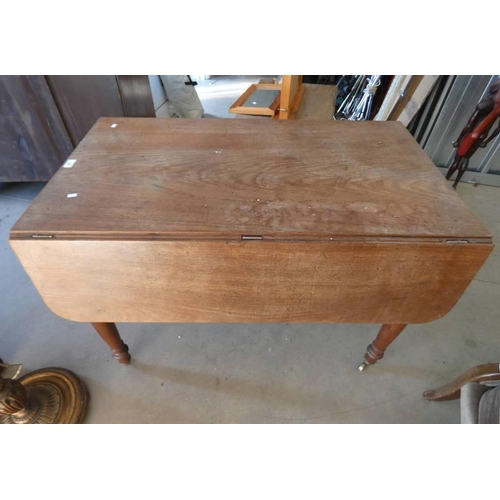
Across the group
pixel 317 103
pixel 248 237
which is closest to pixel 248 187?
pixel 248 237

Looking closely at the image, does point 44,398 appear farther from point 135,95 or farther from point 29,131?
point 135,95

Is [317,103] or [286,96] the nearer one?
[286,96]

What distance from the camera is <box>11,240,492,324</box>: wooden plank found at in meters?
0.78

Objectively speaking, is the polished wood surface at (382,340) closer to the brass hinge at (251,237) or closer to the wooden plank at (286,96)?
the brass hinge at (251,237)

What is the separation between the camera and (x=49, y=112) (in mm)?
1628

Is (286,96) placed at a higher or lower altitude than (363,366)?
higher

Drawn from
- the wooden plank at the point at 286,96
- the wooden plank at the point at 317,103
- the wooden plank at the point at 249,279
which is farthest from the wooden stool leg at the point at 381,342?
the wooden plank at the point at 317,103

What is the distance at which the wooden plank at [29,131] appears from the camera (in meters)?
1.54

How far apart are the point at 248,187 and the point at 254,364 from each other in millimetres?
765

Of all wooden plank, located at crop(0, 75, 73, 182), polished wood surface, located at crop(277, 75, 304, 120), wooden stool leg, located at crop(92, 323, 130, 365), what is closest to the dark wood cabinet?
wooden plank, located at crop(0, 75, 73, 182)

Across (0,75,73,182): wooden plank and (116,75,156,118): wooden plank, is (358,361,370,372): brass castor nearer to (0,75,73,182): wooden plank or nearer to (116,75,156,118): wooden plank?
(116,75,156,118): wooden plank

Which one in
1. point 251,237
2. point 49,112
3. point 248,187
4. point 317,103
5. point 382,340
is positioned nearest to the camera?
point 251,237

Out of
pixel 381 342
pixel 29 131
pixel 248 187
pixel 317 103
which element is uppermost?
pixel 248 187

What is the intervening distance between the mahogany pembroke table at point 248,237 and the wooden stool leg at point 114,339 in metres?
0.01
